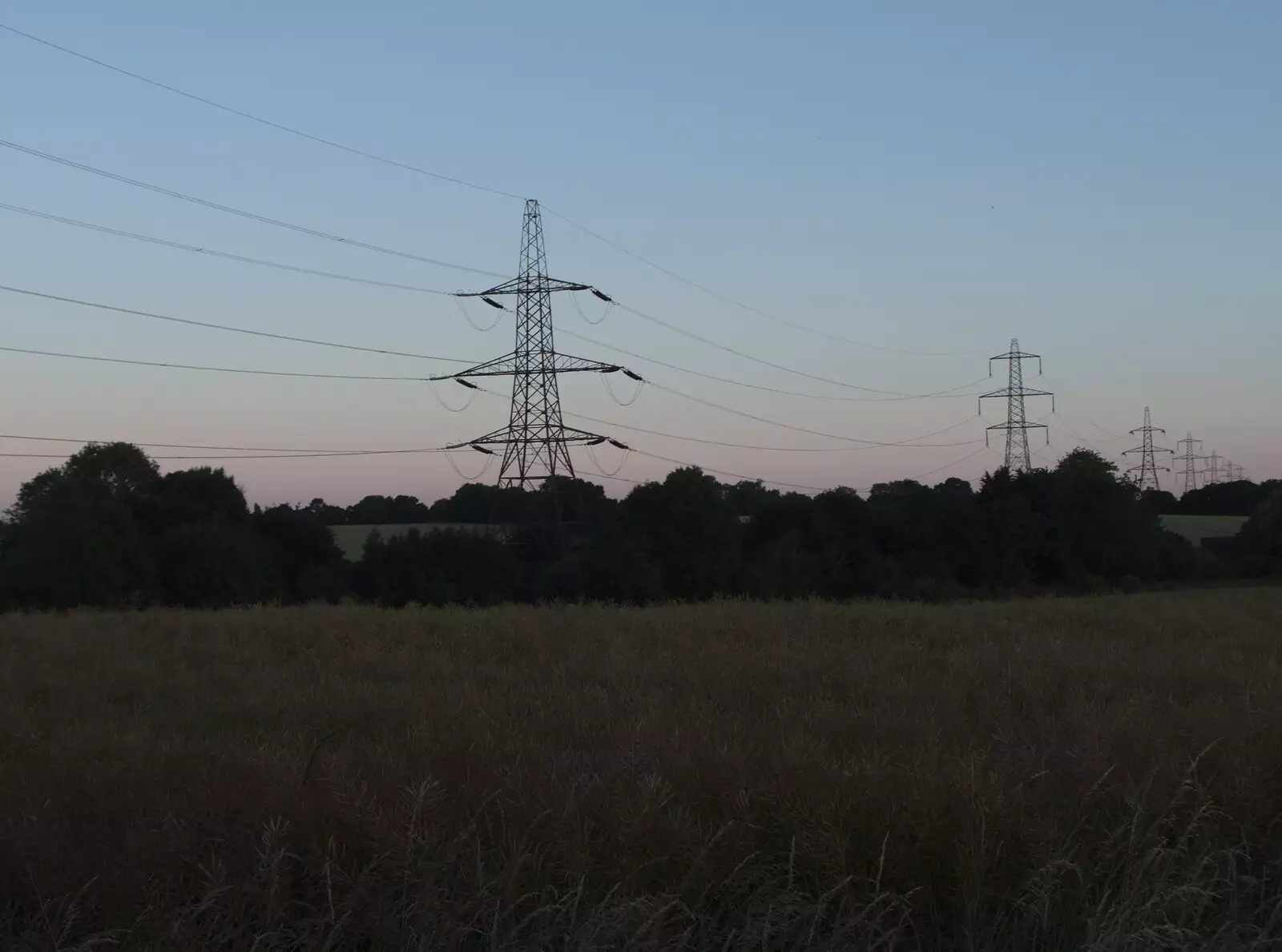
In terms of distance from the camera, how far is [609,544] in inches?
1815

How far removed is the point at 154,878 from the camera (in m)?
4.65

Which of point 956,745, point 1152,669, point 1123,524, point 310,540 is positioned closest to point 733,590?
point 310,540

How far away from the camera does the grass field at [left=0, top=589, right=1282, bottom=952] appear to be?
4.58m

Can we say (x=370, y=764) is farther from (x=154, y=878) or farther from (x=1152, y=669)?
(x=1152, y=669)

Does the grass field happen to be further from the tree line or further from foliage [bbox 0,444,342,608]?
foliage [bbox 0,444,342,608]

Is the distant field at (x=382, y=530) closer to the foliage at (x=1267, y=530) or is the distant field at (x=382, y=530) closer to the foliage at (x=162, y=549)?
the foliage at (x=162, y=549)

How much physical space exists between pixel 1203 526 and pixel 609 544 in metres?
59.6

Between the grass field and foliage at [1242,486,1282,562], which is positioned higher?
foliage at [1242,486,1282,562]

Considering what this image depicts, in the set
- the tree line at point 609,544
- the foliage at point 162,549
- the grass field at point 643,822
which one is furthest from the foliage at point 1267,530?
the grass field at point 643,822

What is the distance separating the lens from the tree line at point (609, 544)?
44281 mm

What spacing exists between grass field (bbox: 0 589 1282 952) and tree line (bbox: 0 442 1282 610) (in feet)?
92.6

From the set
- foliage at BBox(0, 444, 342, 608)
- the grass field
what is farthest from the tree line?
the grass field

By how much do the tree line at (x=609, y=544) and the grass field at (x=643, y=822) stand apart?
92.6 ft

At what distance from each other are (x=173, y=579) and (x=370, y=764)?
43902 millimetres
